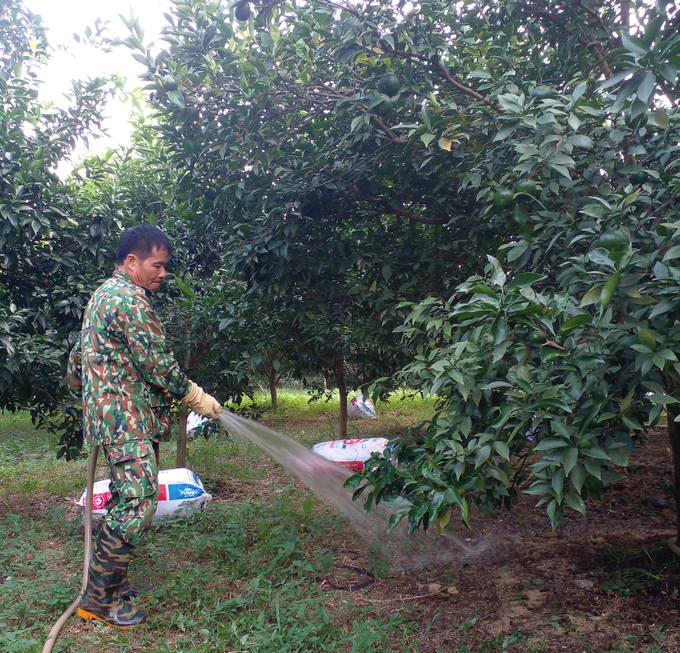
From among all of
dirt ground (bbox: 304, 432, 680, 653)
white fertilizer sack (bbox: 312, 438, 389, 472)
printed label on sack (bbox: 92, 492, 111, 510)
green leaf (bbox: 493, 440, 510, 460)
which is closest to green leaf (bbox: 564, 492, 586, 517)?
green leaf (bbox: 493, 440, 510, 460)

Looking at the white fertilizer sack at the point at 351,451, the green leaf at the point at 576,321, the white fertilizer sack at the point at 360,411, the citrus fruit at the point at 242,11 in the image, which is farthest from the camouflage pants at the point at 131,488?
the white fertilizer sack at the point at 360,411

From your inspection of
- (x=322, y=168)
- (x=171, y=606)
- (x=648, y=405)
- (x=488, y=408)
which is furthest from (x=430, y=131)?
(x=171, y=606)

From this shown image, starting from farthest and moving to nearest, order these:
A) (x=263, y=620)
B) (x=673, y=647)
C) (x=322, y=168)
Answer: (x=322, y=168) < (x=263, y=620) < (x=673, y=647)

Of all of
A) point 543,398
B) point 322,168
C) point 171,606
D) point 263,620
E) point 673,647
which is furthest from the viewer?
point 322,168

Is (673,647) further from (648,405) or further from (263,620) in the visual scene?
(263,620)

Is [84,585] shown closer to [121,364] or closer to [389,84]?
[121,364]

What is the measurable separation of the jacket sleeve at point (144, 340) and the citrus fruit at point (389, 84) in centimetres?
148

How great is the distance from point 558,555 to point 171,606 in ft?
6.66

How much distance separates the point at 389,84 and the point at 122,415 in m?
1.91

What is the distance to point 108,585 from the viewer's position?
2451 millimetres

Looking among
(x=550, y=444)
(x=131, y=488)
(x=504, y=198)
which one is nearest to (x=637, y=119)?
(x=504, y=198)

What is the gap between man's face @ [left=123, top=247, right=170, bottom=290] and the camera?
2.65 metres

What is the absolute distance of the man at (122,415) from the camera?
241 cm

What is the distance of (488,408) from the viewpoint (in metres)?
1.79
